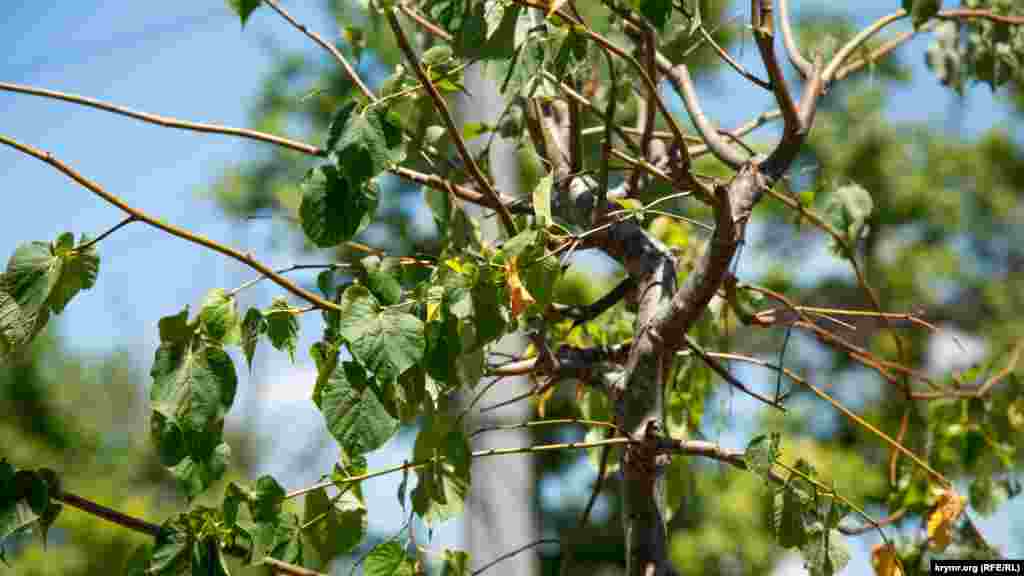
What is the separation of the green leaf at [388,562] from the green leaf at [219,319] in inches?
6.7

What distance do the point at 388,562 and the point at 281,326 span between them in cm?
17

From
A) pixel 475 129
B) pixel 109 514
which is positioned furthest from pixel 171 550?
pixel 475 129

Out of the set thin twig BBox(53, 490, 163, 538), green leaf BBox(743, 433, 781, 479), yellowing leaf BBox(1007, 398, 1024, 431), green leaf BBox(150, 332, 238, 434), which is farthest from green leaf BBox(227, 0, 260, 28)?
yellowing leaf BBox(1007, 398, 1024, 431)

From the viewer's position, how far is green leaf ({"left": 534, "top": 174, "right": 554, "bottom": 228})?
66cm

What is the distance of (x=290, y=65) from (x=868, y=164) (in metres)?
4.65

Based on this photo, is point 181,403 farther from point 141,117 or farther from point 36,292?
point 141,117

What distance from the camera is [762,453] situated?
73 centimetres

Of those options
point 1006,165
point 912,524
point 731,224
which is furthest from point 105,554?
point 1006,165

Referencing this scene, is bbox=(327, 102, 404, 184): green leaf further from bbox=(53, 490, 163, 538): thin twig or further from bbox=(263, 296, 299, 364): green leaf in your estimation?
bbox=(53, 490, 163, 538): thin twig

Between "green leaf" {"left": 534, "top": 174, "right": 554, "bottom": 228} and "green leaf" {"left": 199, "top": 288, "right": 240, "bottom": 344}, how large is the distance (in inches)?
8.3

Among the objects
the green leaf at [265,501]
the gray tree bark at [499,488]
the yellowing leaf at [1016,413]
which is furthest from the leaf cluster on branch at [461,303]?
the gray tree bark at [499,488]

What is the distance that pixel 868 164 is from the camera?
8.21 meters

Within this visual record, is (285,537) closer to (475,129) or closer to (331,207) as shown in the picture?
(331,207)

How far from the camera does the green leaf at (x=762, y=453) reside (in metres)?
0.73
